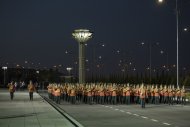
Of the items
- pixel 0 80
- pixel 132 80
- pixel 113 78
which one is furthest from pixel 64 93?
pixel 0 80

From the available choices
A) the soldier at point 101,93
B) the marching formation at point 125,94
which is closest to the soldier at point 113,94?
the marching formation at point 125,94

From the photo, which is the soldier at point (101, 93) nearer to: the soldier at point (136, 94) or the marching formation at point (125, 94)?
the marching formation at point (125, 94)

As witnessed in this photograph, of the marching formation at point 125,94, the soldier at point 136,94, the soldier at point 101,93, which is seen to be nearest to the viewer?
the soldier at point 136,94

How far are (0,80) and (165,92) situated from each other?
465 feet

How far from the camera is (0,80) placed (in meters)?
182

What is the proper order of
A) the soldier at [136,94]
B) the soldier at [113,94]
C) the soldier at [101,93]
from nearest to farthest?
the soldier at [136,94]
the soldier at [113,94]
the soldier at [101,93]

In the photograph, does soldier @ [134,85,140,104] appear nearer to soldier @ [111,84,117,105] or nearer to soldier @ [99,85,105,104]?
soldier @ [111,84,117,105]

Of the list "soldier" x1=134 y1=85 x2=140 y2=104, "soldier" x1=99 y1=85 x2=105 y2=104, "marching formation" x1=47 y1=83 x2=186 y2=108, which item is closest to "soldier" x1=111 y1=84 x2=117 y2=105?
"marching formation" x1=47 y1=83 x2=186 y2=108

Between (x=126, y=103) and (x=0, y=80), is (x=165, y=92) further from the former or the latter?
(x=0, y=80)

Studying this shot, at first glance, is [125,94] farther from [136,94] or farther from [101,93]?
[101,93]

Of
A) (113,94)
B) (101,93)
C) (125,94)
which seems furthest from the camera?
(101,93)

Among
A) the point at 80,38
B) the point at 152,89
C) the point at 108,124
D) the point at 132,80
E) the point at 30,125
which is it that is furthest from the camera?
the point at 132,80

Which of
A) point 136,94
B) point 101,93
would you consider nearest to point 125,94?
point 136,94

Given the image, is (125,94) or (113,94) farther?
(113,94)
